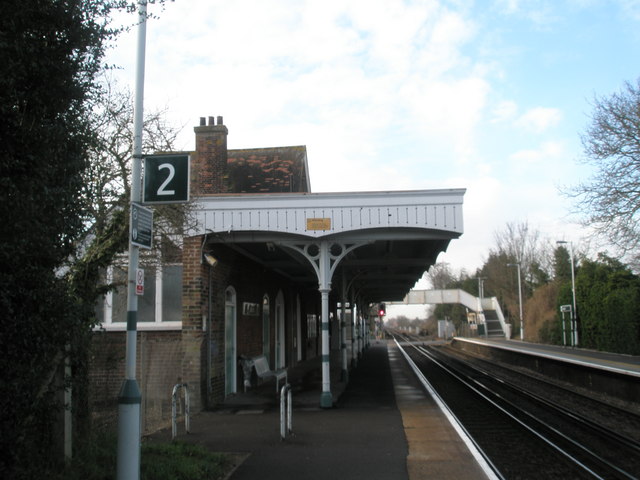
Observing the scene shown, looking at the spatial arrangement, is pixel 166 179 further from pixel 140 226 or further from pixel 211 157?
pixel 211 157

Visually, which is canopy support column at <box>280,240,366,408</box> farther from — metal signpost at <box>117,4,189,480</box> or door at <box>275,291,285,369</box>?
door at <box>275,291,285,369</box>

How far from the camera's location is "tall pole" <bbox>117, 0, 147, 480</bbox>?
17.4ft

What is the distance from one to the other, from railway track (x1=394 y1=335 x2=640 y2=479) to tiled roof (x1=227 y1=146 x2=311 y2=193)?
30.7ft

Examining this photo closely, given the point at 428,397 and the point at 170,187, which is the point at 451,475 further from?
the point at 428,397

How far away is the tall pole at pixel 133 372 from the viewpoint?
5290 millimetres

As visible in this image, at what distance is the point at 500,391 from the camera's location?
56.4 ft

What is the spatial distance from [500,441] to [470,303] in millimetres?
48072

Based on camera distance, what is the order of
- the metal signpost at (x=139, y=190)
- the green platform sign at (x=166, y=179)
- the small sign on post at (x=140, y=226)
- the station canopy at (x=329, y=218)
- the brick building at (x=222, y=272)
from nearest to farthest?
1. the metal signpost at (x=139, y=190)
2. the small sign on post at (x=140, y=226)
3. the green platform sign at (x=166, y=179)
4. the brick building at (x=222, y=272)
5. the station canopy at (x=329, y=218)

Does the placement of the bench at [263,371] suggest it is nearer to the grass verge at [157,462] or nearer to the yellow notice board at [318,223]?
the yellow notice board at [318,223]

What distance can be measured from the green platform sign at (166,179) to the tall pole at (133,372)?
0.36 ft

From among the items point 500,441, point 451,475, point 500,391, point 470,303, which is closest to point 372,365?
point 500,391

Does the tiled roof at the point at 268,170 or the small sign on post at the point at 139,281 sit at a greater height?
the tiled roof at the point at 268,170

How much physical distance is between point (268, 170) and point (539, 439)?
49.5 ft

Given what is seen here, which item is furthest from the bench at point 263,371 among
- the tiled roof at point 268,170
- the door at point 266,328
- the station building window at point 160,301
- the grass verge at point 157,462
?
the grass verge at point 157,462
